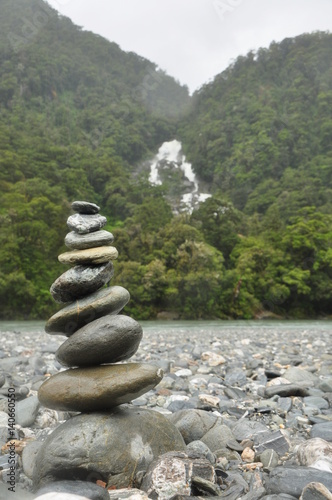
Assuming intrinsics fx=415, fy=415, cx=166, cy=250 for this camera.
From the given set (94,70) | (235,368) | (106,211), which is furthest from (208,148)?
(235,368)

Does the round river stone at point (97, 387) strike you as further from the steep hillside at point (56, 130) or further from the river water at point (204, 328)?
the steep hillside at point (56, 130)

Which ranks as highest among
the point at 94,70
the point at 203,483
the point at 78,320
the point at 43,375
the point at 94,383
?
the point at 94,70

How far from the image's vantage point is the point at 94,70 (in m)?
159

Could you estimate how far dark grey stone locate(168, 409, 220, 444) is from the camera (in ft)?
17.9

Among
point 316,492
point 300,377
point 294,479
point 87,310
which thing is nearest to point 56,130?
point 300,377

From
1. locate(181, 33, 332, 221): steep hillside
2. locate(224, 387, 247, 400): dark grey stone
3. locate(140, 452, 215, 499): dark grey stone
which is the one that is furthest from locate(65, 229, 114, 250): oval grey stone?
locate(181, 33, 332, 221): steep hillside

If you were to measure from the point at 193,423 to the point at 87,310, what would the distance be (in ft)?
6.95

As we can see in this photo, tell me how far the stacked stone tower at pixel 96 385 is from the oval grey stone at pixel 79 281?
0.01 metres

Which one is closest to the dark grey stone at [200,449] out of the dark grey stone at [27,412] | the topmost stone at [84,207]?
the dark grey stone at [27,412]

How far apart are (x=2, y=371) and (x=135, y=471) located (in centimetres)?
646

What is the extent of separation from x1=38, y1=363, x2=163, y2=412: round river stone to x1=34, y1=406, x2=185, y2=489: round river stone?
0.18 m

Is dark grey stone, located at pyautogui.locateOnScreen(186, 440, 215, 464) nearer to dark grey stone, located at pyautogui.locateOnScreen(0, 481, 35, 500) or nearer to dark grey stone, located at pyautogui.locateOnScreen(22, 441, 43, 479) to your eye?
dark grey stone, located at pyautogui.locateOnScreen(22, 441, 43, 479)

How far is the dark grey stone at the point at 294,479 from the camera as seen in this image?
12.3 feet

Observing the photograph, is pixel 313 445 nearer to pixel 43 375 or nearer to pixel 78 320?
pixel 78 320
